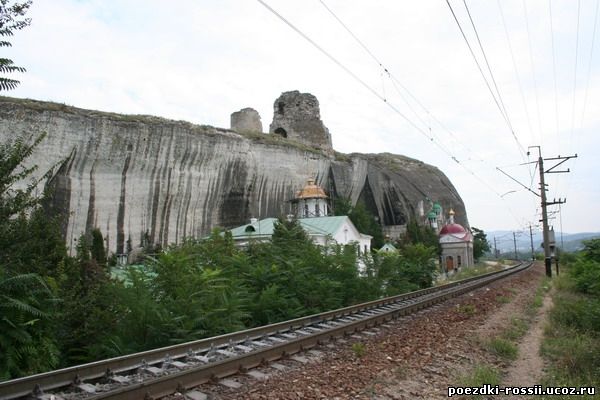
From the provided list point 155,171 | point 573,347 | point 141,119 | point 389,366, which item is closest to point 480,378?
point 389,366

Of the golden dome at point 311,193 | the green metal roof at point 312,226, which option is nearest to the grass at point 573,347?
the green metal roof at point 312,226

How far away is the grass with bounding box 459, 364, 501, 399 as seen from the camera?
583 cm

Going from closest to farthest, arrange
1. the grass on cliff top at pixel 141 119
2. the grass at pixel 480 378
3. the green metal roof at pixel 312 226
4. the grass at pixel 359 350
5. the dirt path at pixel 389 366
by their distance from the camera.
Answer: the dirt path at pixel 389 366
the grass at pixel 480 378
the grass at pixel 359 350
the grass on cliff top at pixel 141 119
the green metal roof at pixel 312 226

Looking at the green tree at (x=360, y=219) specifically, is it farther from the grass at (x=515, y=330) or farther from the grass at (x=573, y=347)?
the grass at (x=573, y=347)

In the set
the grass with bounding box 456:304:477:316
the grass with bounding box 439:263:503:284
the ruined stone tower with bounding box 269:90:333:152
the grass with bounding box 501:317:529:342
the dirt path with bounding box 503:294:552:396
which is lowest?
the grass with bounding box 439:263:503:284

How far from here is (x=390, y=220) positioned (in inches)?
2386

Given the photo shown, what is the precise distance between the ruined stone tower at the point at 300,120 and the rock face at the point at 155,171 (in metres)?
5.10

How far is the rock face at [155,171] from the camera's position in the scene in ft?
104

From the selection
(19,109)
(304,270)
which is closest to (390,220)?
(19,109)

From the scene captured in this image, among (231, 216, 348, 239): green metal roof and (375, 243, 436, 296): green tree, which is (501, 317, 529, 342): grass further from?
(231, 216, 348, 239): green metal roof

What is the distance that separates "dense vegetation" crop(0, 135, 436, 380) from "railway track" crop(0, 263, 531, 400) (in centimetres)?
86

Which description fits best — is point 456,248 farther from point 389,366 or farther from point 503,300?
point 389,366

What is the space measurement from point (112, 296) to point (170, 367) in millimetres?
3113

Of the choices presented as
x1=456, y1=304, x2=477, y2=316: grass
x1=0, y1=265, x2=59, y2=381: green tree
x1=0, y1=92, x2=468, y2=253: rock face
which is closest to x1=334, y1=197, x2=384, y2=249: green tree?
x1=0, y1=92, x2=468, y2=253: rock face
